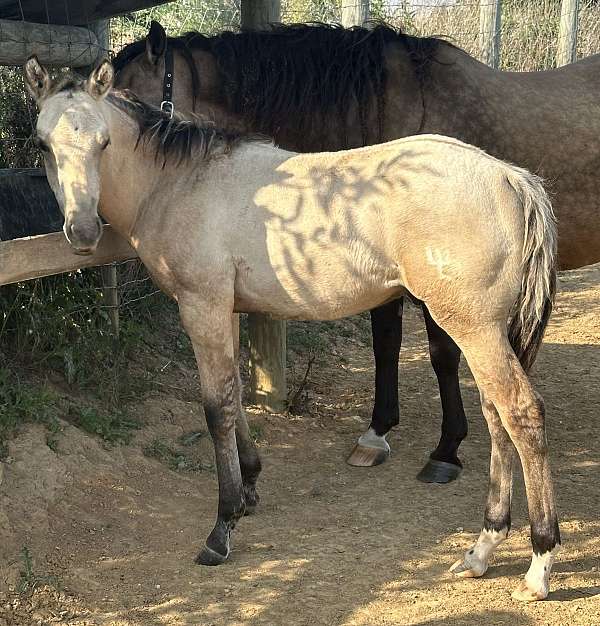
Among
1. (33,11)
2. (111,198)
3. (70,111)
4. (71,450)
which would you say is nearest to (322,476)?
(71,450)

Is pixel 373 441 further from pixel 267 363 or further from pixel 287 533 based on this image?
pixel 287 533

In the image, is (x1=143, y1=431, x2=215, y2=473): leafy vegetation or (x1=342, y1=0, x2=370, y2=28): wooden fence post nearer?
(x1=143, y1=431, x2=215, y2=473): leafy vegetation

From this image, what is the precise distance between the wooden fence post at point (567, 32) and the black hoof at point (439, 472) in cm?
624

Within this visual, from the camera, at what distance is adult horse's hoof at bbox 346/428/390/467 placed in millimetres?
4625

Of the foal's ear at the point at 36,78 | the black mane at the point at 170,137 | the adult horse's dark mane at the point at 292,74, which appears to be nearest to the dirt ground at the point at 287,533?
the black mane at the point at 170,137

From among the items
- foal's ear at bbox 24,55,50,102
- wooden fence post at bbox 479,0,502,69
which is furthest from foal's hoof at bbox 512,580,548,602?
wooden fence post at bbox 479,0,502,69

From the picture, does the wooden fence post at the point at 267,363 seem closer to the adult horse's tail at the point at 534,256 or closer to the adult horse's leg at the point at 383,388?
the adult horse's leg at the point at 383,388

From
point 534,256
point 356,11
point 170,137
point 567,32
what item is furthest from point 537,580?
point 567,32

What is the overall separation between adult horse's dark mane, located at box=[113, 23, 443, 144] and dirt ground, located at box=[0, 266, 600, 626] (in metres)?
1.80

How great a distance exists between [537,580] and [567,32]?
7.56 m

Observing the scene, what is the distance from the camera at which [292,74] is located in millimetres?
4199

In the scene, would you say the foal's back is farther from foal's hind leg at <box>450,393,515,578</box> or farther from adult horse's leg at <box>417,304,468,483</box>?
adult horse's leg at <box>417,304,468,483</box>

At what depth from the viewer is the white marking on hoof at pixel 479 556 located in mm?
3352

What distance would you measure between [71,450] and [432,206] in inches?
85.0
